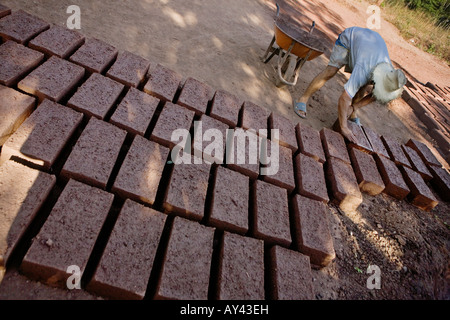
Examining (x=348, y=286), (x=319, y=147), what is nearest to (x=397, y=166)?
(x=319, y=147)

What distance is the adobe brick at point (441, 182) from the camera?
135 inches

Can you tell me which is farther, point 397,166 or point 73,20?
point 73,20

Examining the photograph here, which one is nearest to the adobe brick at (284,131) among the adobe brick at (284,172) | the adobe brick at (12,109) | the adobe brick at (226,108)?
the adobe brick at (284,172)

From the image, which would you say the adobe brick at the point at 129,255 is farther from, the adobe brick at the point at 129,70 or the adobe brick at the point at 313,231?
the adobe brick at the point at 129,70

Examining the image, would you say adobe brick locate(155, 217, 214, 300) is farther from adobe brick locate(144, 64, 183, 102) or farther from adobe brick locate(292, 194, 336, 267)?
adobe brick locate(144, 64, 183, 102)

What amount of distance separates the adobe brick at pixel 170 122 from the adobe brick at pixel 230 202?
497 millimetres

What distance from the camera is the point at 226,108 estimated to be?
8.89ft

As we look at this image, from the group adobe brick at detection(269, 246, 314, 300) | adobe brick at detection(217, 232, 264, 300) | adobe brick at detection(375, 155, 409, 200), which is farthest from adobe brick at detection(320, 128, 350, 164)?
adobe brick at detection(217, 232, 264, 300)

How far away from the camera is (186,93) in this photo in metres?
2.66

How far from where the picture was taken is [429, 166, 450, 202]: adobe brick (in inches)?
135

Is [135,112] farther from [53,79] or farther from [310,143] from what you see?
[310,143]

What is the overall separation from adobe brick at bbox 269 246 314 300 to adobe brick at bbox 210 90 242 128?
1264 mm

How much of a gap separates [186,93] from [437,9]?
19.5 m
